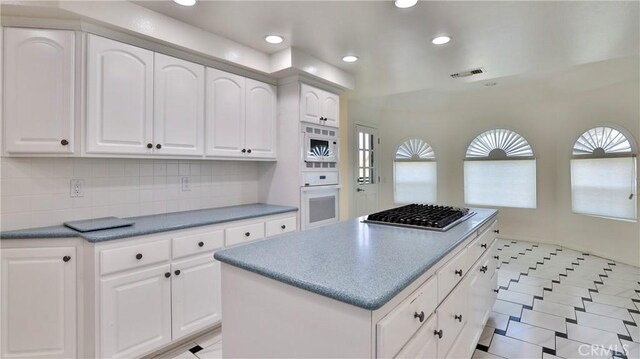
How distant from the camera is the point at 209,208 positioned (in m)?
2.95

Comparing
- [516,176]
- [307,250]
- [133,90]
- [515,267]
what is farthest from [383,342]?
[516,176]

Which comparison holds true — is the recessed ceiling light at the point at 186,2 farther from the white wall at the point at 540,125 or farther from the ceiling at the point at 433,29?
the white wall at the point at 540,125

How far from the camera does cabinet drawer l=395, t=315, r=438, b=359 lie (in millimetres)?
1067

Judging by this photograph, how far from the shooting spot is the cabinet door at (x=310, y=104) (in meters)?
3.09

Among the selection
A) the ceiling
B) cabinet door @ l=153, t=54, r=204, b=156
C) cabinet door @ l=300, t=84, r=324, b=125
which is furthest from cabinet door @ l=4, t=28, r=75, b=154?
cabinet door @ l=300, t=84, r=324, b=125

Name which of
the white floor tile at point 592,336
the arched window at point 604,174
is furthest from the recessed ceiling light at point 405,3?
the arched window at point 604,174

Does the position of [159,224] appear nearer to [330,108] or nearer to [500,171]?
[330,108]

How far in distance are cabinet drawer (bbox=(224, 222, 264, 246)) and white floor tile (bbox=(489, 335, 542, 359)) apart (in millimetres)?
1967

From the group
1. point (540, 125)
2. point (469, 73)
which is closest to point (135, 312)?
point (469, 73)

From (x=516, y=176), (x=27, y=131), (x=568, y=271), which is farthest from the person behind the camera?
(x=516, y=176)

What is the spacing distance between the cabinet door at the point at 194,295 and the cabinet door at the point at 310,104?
1.64 meters

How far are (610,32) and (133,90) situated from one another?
146 inches

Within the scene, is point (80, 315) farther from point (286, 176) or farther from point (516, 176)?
point (516, 176)

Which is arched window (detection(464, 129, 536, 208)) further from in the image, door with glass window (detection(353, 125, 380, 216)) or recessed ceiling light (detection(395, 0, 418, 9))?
recessed ceiling light (detection(395, 0, 418, 9))
